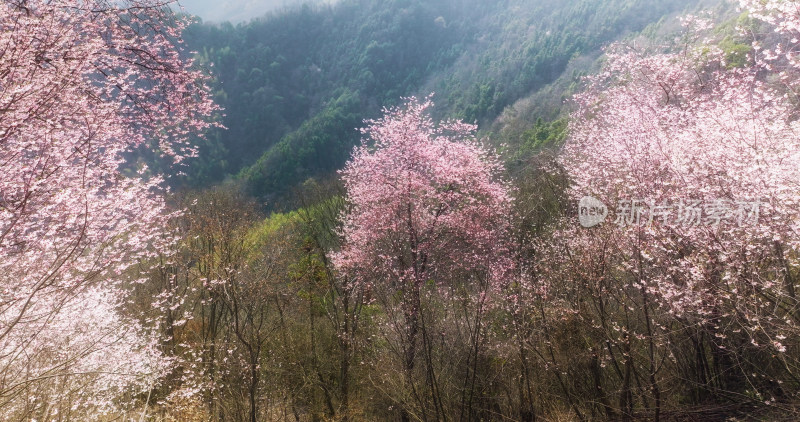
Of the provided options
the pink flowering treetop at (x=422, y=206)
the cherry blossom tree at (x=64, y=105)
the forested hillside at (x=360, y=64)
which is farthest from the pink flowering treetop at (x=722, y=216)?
the forested hillside at (x=360, y=64)

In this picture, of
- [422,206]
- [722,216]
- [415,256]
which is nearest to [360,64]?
[422,206]

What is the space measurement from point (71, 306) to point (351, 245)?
855 cm

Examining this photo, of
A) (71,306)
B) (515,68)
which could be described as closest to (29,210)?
(71,306)

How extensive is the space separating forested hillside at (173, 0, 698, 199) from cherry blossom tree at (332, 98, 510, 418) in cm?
2718

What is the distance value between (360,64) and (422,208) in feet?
239

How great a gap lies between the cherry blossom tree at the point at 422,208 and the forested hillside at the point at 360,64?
27182 mm

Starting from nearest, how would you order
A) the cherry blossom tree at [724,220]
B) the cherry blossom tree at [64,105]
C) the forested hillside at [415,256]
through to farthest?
the cherry blossom tree at [64,105], the forested hillside at [415,256], the cherry blossom tree at [724,220]

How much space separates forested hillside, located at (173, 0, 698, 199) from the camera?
52.9 m

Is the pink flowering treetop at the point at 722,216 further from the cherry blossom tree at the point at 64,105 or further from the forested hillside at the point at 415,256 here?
the cherry blossom tree at the point at 64,105

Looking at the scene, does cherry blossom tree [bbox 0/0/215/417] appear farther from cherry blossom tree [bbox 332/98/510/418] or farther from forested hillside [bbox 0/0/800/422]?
cherry blossom tree [bbox 332/98/510/418]

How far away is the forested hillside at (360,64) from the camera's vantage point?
174ft

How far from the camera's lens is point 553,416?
27.2 ft

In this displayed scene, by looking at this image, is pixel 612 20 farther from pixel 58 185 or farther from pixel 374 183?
pixel 58 185

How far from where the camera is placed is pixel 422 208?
42.3 ft
